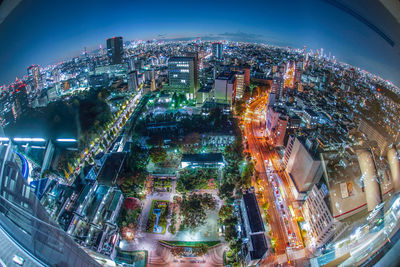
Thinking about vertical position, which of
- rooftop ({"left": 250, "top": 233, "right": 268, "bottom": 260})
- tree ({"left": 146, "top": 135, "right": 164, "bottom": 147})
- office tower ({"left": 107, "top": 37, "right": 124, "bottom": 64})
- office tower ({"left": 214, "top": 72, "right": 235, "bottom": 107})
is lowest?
rooftop ({"left": 250, "top": 233, "right": 268, "bottom": 260})

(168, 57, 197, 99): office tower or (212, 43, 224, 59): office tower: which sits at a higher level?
(212, 43, 224, 59): office tower

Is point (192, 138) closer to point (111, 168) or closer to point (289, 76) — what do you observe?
point (111, 168)

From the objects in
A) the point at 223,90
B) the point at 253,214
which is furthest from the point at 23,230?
the point at 223,90

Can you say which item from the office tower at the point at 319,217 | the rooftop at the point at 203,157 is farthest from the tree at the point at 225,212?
the office tower at the point at 319,217

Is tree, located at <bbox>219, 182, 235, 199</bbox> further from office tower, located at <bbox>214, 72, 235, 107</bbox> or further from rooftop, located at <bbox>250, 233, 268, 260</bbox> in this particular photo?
office tower, located at <bbox>214, 72, 235, 107</bbox>

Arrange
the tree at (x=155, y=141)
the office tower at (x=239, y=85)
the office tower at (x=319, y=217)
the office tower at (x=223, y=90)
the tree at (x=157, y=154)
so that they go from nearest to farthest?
1. the office tower at (x=319, y=217)
2. the tree at (x=157, y=154)
3. the tree at (x=155, y=141)
4. the office tower at (x=223, y=90)
5. the office tower at (x=239, y=85)

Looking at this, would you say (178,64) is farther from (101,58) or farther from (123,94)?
(101,58)

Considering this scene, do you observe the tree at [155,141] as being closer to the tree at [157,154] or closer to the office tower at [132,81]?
the tree at [157,154]

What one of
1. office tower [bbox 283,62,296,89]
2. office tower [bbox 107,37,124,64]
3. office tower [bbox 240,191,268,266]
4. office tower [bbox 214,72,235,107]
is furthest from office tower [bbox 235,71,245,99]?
office tower [bbox 240,191,268,266]
